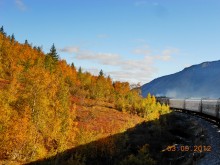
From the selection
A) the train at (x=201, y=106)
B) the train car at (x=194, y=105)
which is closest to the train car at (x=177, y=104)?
the train at (x=201, y=106)

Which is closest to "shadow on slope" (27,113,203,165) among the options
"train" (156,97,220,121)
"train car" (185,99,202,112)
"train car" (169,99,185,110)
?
"train" (156,97,220,121)

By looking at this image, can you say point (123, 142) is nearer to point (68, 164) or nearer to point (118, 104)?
point (68, 164)

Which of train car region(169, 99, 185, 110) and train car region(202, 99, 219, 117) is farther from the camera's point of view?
train car region(169, 99, 185, 110)

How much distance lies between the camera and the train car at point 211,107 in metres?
35.4

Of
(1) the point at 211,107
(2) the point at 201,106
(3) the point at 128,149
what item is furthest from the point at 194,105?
(3) the point at 128,149

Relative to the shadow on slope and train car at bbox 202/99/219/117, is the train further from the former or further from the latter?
the shadow on slope

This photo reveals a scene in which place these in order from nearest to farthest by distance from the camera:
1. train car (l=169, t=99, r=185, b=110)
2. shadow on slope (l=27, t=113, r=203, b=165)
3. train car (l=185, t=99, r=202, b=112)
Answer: shadow on slope (l=27, t=113, r=203, b=165)
train car (l=185, t=99, r=202, b=112)
train car (l=169, t=99, r=185, b=110)

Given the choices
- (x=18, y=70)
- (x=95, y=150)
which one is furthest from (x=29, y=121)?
(x=18, y=70)

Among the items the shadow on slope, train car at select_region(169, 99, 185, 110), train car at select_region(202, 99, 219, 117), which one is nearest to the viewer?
the shadow on slope

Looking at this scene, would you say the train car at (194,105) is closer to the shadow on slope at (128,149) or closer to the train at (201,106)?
the train at (201,106)

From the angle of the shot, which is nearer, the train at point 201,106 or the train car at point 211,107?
the train car at point 211,107

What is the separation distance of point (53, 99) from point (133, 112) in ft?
142

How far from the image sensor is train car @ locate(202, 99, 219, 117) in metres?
35.4

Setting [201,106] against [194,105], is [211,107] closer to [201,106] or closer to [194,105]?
[201,106]
